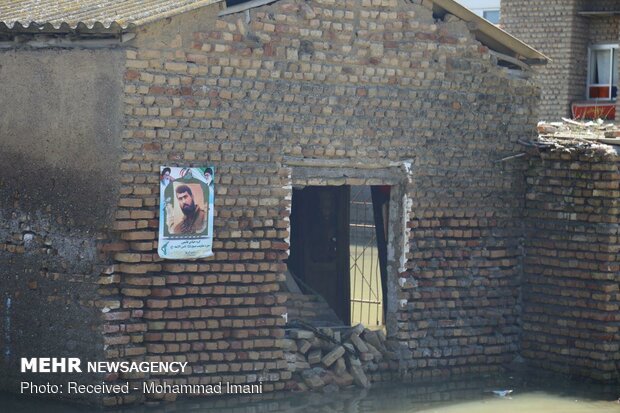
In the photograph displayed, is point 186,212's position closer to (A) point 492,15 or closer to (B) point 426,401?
(B) point 426,401

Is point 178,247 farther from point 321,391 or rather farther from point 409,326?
point 409,326

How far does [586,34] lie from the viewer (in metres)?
22.0

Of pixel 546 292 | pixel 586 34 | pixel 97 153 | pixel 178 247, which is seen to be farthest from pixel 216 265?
pixel 586 34

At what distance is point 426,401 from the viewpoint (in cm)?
1021

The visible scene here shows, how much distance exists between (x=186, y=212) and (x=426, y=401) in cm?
290

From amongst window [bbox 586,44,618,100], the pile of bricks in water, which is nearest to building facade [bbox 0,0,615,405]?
the pile of bricks in water

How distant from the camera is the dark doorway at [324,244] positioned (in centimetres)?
1252

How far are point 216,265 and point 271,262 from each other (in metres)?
0.58

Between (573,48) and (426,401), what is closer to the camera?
(426,401)

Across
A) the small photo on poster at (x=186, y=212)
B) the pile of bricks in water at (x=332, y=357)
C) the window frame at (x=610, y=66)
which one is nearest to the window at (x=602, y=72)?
the window frame at (x=610, y=66)

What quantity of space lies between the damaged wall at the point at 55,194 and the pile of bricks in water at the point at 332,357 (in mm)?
2032

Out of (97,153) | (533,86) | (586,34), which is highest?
(586,34)

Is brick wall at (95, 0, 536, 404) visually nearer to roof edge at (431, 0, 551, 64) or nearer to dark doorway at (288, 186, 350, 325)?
roof edge at (431, 0, 551, 64)

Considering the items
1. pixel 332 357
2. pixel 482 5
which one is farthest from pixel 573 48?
pixel 332 357
